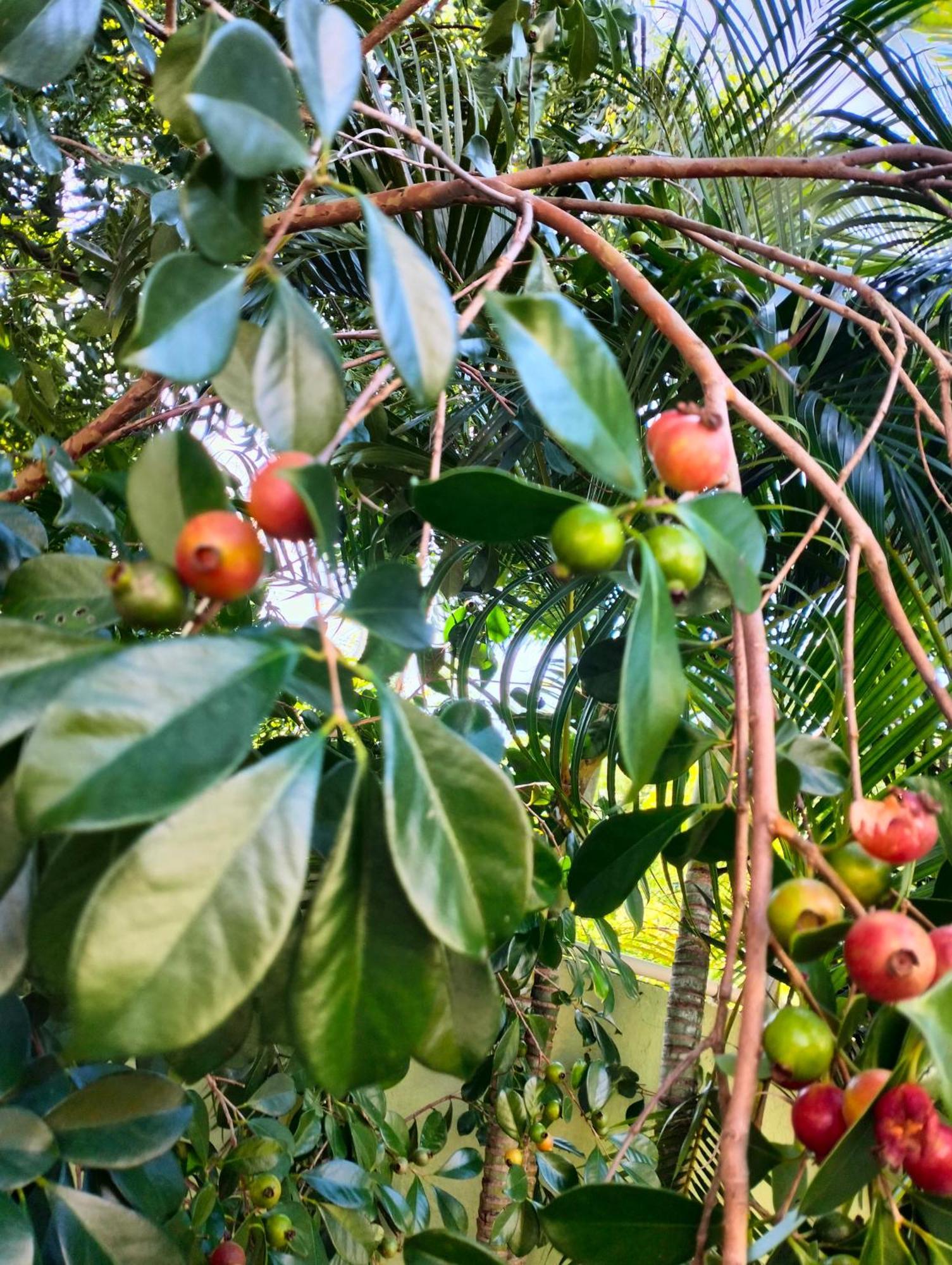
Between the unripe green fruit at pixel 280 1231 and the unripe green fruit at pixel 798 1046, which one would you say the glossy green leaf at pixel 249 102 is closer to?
the unripe green fruit at pixel 798 1046

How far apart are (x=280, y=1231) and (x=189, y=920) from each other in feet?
2.39

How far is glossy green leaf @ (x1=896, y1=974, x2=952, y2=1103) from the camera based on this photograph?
0.22m

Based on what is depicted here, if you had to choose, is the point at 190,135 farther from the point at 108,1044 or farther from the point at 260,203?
the point at 108,1044

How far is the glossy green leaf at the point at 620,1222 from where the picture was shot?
1.04 feet

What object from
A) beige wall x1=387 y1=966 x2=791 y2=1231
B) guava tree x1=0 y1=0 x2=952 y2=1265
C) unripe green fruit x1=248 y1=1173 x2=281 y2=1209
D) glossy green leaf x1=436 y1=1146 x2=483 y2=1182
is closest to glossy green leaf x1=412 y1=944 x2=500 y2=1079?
guava tree x1=0 y1=0 x2=952 y2=1265

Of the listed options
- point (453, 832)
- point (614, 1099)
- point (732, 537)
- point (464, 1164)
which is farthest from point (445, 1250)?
point (614, 1099)

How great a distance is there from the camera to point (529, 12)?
1.21 meters

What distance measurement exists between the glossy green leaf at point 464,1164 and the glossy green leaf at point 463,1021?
0.97 meters

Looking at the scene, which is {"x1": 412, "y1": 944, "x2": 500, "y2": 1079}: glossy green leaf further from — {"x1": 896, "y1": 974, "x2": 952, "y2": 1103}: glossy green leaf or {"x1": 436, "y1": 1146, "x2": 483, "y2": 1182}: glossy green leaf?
{"x1": 436, "y1": 1146, "x2": 483, "y2": 1182}: glossy green leaf

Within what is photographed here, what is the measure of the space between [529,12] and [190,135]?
875mm

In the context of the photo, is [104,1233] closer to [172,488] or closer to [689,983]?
[172,488]

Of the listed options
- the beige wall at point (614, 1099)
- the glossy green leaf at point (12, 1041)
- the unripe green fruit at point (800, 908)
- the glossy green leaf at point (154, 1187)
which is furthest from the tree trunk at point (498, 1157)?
the unripe green fruit at point (800, 908)

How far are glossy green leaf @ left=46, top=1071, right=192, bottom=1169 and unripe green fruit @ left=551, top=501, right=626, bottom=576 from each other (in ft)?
1.03

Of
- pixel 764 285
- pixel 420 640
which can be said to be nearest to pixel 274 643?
pixel 420 640
